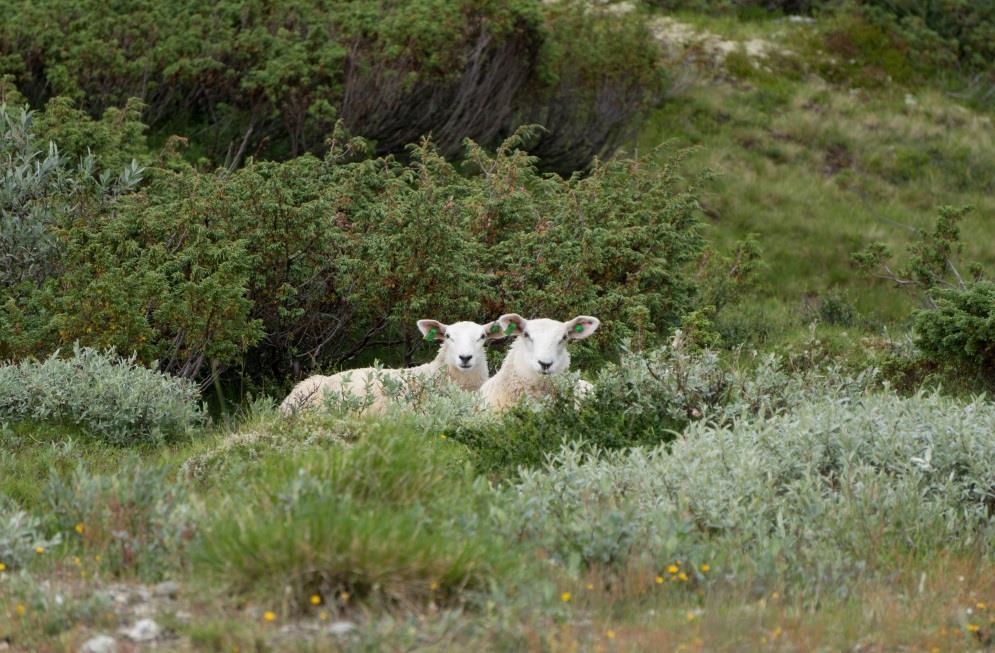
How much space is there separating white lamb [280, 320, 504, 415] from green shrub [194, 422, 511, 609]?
349 centimetres

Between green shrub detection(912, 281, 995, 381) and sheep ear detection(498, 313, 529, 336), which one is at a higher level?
sheep ear detection(498, 313, 529, 336)

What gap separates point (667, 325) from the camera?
13.0 meters

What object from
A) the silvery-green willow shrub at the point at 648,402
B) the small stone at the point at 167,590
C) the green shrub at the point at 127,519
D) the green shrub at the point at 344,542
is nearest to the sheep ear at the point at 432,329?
the silvery-green willow shrub at the point at 648,402

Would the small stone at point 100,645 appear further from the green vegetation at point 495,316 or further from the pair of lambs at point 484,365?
the pair of lambs at point 484,365

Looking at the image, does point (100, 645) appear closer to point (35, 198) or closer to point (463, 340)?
point (463, 340)

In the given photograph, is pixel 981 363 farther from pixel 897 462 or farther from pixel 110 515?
pixel 110 515

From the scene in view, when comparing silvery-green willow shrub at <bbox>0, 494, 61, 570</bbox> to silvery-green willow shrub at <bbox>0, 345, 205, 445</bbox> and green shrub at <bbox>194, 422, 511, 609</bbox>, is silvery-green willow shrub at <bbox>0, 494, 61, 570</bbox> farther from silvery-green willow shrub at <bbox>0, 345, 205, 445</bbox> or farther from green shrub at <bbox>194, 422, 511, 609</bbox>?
silvery-green willow shrub at <bbox>0, 345, 205, 445</bbox>

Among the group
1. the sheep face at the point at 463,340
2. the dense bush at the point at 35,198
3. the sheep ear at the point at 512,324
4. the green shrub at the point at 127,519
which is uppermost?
the green shrub at the point at 127,519

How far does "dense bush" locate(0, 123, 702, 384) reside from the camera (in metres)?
10.6

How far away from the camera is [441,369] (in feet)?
33.9

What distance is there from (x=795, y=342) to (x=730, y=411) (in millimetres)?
5453

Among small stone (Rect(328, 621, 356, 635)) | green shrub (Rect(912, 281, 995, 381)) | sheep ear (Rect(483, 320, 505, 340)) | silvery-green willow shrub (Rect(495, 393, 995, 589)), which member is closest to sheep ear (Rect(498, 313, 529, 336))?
sheep ear (Rect(483, 320, 505, 340))

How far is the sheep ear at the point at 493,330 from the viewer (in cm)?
1005

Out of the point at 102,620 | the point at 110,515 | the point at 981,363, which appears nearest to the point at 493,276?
the point at 981,363
